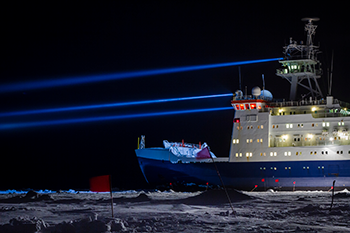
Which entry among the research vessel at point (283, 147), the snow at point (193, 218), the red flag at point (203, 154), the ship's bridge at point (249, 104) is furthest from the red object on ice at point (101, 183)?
the red flag at point (203, 154)

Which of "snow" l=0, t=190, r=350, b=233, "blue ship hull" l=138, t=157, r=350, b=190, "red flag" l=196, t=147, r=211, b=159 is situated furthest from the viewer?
"red flag" l=196, t=147, r=211, b=159

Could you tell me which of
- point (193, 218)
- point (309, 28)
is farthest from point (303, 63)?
point (193, 218)

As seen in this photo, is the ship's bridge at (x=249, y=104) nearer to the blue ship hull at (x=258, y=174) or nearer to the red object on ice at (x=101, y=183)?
the blue ship hull at (x=258, y=174)

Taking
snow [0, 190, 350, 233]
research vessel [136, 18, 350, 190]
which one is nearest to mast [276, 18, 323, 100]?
research vessel [136, 18, 350, 190]

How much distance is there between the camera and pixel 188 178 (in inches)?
1555

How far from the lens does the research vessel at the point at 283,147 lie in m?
34.8

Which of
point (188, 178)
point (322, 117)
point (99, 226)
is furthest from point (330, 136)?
point (99, 226)

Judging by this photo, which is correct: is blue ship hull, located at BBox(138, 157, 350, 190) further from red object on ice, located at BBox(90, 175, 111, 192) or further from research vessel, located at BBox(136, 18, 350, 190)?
red object on ice, located at BBox(90, 175, 111, 192)

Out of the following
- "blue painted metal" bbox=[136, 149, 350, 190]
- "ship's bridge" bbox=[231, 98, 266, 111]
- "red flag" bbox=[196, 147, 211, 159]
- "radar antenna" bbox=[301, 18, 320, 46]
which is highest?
"radar antenna" bbox=[301, 18, 320, 46]

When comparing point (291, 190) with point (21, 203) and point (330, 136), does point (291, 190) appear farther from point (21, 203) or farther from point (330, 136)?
point (21, 203)

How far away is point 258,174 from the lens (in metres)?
36.8

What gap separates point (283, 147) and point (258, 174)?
282 centimetres

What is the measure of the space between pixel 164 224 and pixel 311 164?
21914mm

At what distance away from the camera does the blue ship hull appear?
34062 millimetres
